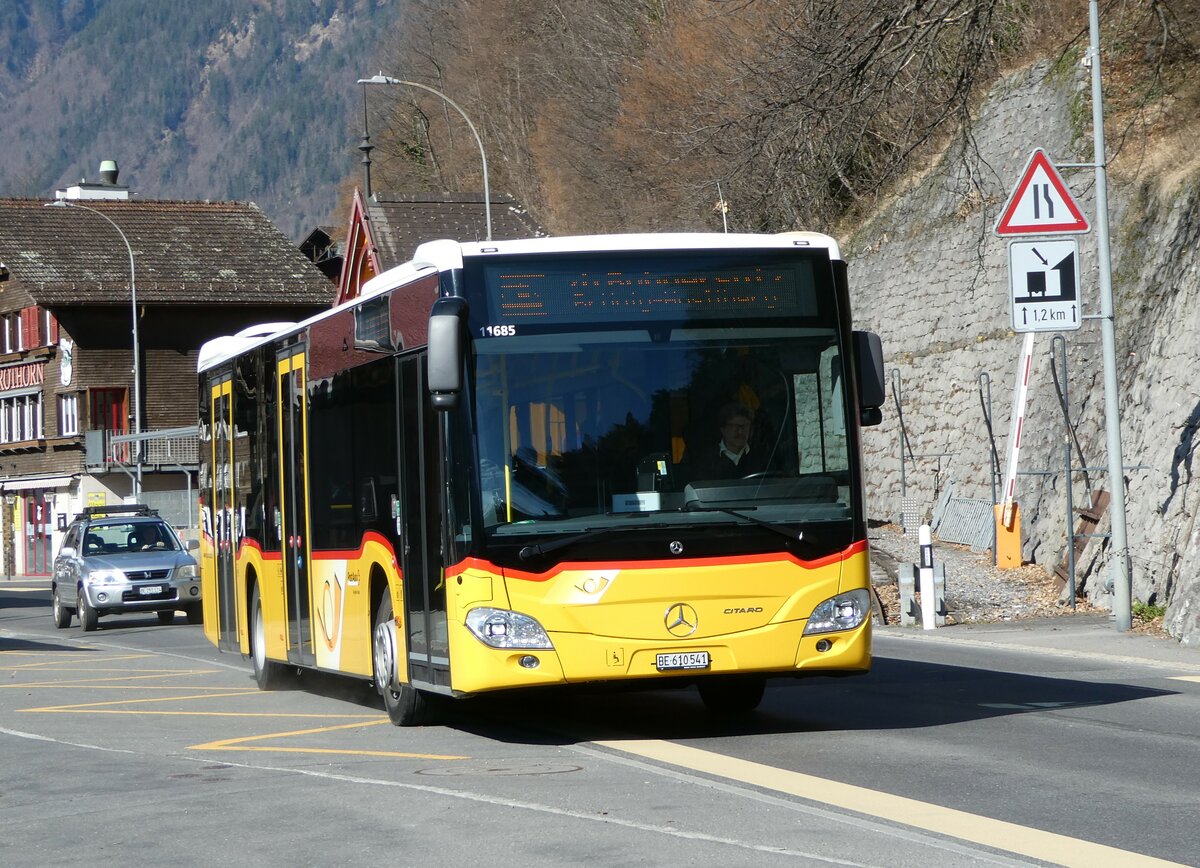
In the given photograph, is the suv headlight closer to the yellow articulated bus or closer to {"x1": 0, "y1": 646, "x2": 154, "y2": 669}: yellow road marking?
{"x1": 0, "y1": 646, "x2": 154, "y2": 669}: yellow road marking

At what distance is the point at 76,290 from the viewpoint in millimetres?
72062

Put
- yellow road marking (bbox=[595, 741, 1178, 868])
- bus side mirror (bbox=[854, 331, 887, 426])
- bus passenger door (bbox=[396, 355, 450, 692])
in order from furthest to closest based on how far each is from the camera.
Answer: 1. bus side mirror (bbox=[854, 331, 887, 426])
2. bus passenger door (bbox=[396, 355, 450, 692])
3. yellow road marking (bbox=[595, 741, 1178, 868])

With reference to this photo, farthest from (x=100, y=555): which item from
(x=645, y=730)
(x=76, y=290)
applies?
(x=76, y=290)

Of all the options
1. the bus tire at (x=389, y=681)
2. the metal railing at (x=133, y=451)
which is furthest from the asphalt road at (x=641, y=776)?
the metal railing at (x=133, y=451)

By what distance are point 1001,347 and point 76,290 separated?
49.5 m

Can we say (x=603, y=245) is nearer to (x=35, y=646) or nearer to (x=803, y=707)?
(x=803, y=707)

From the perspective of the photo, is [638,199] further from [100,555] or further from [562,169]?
[100,555]

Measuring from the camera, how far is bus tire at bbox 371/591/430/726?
12.5m

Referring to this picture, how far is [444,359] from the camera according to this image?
425 inches

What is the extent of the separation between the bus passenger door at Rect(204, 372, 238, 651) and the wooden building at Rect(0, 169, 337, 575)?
5133cm

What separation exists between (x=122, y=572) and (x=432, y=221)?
33.5 metres

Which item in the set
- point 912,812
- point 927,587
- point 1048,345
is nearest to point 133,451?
point 1048,345

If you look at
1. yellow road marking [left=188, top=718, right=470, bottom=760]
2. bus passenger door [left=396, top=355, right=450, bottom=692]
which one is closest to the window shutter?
yellow road marking [left=188, top=718, right=470, bottom=760]

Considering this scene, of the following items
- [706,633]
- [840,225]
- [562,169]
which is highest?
[562,169]
